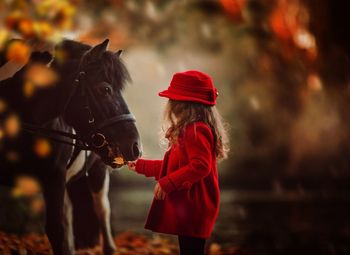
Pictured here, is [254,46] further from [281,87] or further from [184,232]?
[184,232]

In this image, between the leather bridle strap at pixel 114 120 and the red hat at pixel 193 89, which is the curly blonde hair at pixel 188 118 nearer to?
the red hat at pixel 193 89

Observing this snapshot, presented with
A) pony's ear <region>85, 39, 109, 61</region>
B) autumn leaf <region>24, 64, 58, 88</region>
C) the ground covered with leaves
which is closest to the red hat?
pony's ear <region>85, 39, 109, 61</region>

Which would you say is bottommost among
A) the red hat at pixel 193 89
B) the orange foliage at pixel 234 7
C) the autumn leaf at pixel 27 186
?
the autumn leaf at pixel 27 186

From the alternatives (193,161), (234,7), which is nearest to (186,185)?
(193,161)

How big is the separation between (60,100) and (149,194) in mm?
1120

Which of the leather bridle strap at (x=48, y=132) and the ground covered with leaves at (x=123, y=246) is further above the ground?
the leather bridle strap at (x=48, y=132)

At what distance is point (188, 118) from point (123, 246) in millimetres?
1391

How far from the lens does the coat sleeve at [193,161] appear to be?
2.90 m

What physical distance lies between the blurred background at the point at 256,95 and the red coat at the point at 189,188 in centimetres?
93

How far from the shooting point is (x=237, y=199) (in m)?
4.76

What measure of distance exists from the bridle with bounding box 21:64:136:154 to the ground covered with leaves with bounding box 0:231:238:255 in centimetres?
76

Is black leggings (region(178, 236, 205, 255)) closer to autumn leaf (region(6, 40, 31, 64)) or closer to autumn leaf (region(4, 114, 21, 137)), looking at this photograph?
autumn leaf (region(4, 114, 21, 137))

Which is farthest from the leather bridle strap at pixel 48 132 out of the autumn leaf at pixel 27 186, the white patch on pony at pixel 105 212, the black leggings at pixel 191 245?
the black leggings at pixel 191 245

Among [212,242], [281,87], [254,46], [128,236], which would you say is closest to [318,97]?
[281,87]
